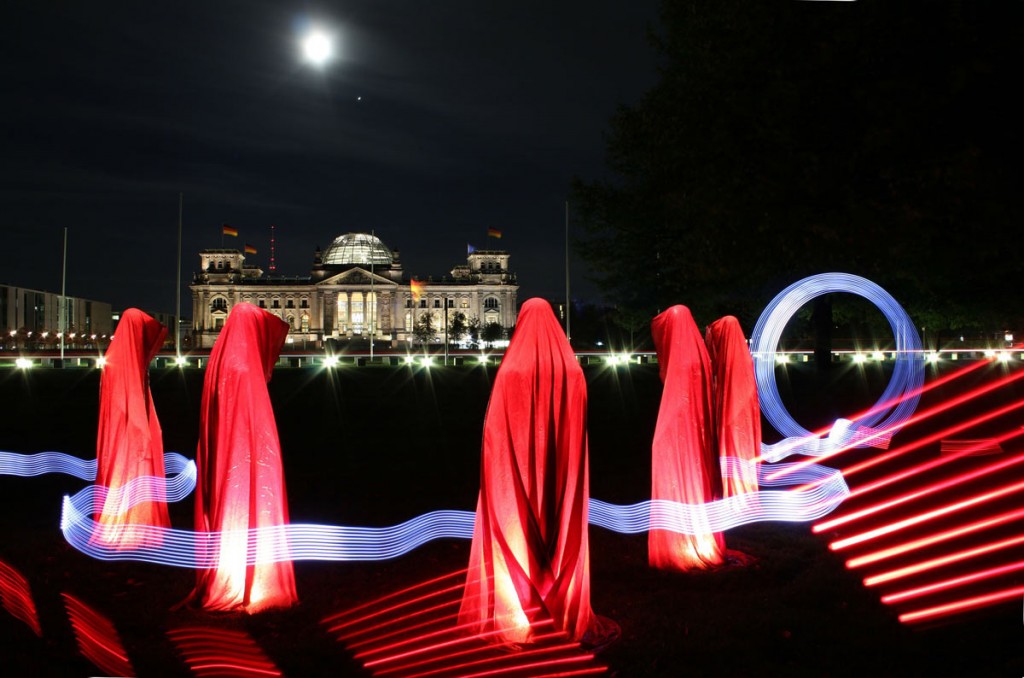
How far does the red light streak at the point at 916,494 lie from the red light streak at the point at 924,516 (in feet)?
1.40

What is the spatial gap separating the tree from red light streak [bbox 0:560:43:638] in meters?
8.19

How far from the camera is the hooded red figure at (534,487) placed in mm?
4887

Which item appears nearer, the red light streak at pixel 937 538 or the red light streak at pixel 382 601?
the red light streak at pixel 382 601

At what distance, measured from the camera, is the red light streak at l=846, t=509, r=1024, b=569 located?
6.70 meters

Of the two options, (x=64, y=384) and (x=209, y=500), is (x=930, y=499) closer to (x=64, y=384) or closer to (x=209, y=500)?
(x=209, y=500)

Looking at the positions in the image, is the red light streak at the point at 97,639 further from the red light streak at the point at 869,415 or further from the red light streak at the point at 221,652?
the red light streak at the point at 869,415

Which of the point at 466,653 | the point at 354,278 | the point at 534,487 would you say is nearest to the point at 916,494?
the point at 534,487

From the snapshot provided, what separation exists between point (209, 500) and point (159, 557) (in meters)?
1.73

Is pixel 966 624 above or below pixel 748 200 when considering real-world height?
below

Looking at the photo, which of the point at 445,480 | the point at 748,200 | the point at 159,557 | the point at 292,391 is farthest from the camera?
the point at 292,391

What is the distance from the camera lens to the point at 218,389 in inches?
222

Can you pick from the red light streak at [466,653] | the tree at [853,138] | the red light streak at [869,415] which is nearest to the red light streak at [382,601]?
the red light streak at [466,653]

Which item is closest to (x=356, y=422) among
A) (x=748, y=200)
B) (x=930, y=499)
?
(x=748, y=200)

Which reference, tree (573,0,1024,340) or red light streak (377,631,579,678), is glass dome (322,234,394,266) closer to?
tree (573,0,1024,340)
